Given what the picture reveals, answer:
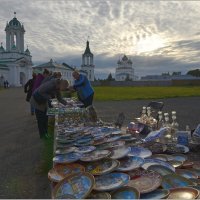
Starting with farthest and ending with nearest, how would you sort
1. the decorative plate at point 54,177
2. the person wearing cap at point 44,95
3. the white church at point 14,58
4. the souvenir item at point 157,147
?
1. the white church at point 14,58
2. the person wearing cap at point 44,95
3. the souvenir item at point 157,147
4. the decorative plate at point 54,177

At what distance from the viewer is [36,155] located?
6168mm

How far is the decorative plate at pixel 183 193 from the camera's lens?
3018 millimetres

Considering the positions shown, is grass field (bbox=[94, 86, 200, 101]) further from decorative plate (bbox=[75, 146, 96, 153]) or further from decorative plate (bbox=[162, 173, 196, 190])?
decorative plate (bbox=[162, 173, 196, 190])

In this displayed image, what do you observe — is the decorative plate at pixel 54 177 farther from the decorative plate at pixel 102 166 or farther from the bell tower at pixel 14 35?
the bell tower at pixel 14 35

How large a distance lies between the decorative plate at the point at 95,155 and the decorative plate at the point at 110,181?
1.68 feet

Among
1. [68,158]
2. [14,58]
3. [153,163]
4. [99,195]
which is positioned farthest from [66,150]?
[14,58]

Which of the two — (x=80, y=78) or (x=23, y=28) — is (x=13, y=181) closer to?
(x=80, y=78)

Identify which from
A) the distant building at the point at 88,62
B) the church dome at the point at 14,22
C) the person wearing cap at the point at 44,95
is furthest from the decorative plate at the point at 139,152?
the distant building at the point at 88,62

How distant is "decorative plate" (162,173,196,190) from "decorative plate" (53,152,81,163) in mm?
1212

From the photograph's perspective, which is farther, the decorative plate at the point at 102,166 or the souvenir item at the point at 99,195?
the decorative plate at the point at 102,166

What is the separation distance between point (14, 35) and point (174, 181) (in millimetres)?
83287

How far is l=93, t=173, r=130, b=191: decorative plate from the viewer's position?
319cm

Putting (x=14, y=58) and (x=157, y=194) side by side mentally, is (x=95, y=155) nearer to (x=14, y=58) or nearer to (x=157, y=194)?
(x=157, y=194)

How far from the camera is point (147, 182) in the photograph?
335 centimetres
